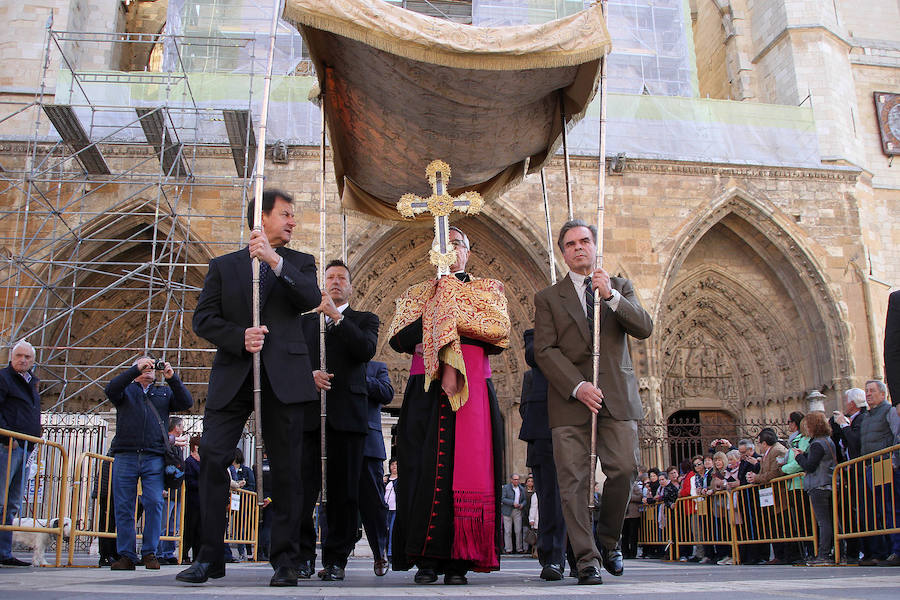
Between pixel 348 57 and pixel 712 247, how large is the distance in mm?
12054

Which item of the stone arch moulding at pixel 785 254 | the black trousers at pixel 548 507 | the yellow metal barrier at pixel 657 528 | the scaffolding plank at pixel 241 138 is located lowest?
the yellow metal barrier at pixel 657 528

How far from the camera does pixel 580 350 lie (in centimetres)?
403

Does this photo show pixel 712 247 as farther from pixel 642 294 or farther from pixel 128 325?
pixel 128 325

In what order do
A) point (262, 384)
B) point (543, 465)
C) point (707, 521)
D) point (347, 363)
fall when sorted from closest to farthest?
1. point (262, 384)
2. point (347, 363)
3. point (543, 465)
4. point (707, 521)

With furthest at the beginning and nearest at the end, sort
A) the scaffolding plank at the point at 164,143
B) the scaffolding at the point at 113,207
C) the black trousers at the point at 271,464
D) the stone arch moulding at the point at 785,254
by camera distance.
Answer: the stone arch moulding at the point at 785,254
the scaffolding plank at the point at 164,143
the scaffolding at the point at 113,207
the black trousers at the point at 271,464

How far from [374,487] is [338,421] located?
629 mm

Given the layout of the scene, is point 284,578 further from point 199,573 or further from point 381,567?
point 381,567

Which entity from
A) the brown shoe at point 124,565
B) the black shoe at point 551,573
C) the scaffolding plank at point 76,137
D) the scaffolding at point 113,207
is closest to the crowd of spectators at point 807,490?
the black shoe at point 551,573

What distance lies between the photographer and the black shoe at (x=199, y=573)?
128 inches

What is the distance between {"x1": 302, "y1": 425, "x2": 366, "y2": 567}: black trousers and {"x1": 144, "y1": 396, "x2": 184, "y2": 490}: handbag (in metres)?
1.85

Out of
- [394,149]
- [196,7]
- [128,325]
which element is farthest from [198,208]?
[394,149]

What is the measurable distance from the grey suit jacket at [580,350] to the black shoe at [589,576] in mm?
680

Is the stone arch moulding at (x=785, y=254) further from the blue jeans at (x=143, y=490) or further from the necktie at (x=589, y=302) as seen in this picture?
the necktie at (x=589, y=302)

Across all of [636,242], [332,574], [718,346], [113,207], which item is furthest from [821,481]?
[113,207]
